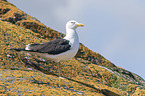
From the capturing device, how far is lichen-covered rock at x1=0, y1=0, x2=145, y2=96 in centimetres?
812

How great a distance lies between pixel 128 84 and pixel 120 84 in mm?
495

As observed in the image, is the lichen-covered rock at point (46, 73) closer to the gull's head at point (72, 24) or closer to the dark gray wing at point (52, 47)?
the dark gray wing at point (52, 47)

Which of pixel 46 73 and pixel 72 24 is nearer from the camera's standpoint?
pixel 46 73

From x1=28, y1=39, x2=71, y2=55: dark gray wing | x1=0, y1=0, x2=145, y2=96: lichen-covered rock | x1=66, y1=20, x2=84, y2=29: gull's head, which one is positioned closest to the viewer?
x1=0, y1=0, x2=145, y2=96: lichen-covered rock

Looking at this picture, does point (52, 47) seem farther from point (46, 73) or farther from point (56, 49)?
point (46, 73)

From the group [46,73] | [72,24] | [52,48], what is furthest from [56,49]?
[72,24]

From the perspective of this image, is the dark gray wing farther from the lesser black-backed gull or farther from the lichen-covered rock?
the lichen-covered rock

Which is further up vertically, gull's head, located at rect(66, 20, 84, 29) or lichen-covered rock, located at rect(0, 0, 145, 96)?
gull's head, located at rect(66, 20, 84, 29)

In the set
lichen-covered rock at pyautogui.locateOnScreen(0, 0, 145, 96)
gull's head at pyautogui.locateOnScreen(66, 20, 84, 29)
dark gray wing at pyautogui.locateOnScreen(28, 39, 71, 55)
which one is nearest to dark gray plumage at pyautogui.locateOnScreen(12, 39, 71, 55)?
dark gray wing at pyautogui.locateOnScreen(28, 39, 71, 55)

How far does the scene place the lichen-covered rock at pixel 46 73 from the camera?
26.6 ft

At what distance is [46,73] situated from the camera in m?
11.0

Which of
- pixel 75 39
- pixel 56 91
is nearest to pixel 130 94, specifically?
pixel 75 39

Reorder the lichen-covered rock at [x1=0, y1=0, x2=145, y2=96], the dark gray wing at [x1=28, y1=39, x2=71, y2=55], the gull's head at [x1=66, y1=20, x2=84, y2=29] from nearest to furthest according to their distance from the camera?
the lichen-covered rock at [x1=0, y1=0, x2=145, y2=96]
the dark gray wing at [x1=28, y1=39, x2=71, y2=55]
the gull's head at [x1=66, y1=20, x2=84, y2=29]

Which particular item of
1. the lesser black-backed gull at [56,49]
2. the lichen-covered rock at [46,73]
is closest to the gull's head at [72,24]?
the lesser black-backed gull at [56,49]
